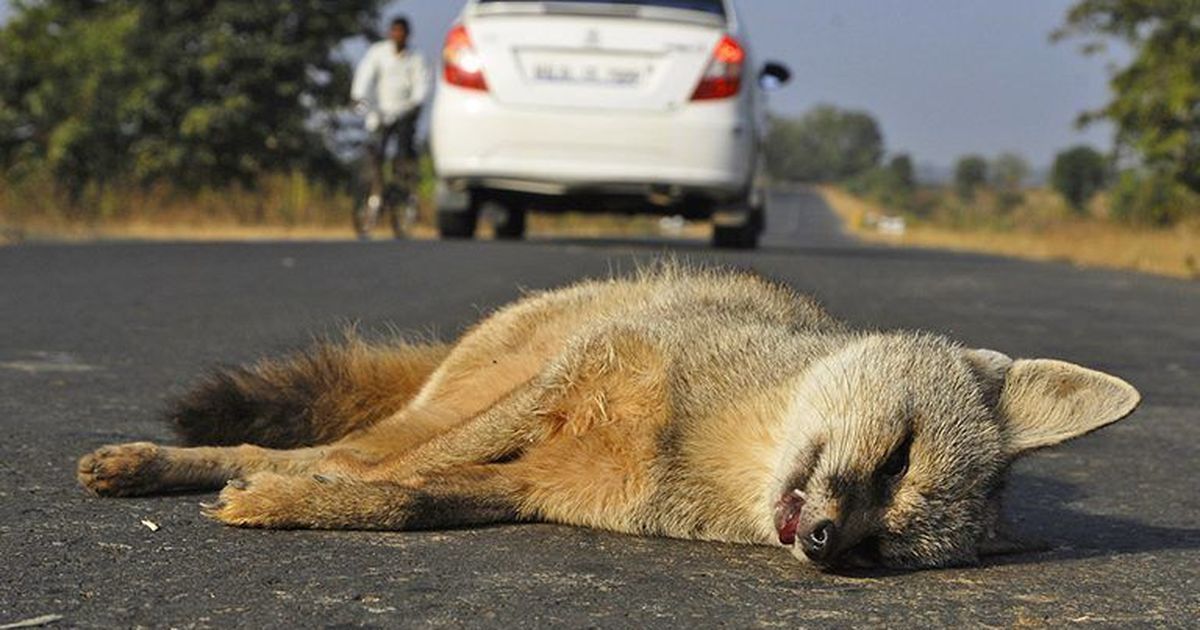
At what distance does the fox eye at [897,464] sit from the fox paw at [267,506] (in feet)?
3.75

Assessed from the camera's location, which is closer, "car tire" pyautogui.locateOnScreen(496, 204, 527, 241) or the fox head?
the fox head

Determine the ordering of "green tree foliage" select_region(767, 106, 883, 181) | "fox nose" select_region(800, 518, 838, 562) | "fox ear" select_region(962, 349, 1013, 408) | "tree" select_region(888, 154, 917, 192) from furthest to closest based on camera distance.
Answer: "green tree foliage" select_region(767, 106, 883, 181) < "tree" select_region(888, 154, 917, 192) < "fox ear" select_region(962, 349, 1013, 408) < "fox nose" select_region(800, 518, 838, 562)

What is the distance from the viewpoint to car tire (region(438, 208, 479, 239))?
13.7 meters

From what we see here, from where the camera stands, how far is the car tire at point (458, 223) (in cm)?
1373

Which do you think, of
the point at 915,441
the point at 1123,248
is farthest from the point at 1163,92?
the point at 915,441

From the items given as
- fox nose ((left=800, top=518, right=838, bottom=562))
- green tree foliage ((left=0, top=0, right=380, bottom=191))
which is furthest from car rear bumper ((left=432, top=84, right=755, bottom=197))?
green tree foliage ((left=0, top=0, right=380, bottom=191))

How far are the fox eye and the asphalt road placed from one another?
20cm

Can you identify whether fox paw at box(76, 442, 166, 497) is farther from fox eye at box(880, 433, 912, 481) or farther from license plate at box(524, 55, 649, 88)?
license plate at box(524, 55, 649, 88)

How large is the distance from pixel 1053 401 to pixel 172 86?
27854 millimetres

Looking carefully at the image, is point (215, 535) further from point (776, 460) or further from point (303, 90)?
point (303, 90)

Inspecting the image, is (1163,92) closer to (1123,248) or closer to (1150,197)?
(1150,197)

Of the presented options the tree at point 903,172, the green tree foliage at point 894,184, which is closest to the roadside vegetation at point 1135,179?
the green tree foliage at point 894,184

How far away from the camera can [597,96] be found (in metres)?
12.0

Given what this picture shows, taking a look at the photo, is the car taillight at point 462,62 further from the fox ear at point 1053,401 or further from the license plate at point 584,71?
the fox ear at point 1053,401
